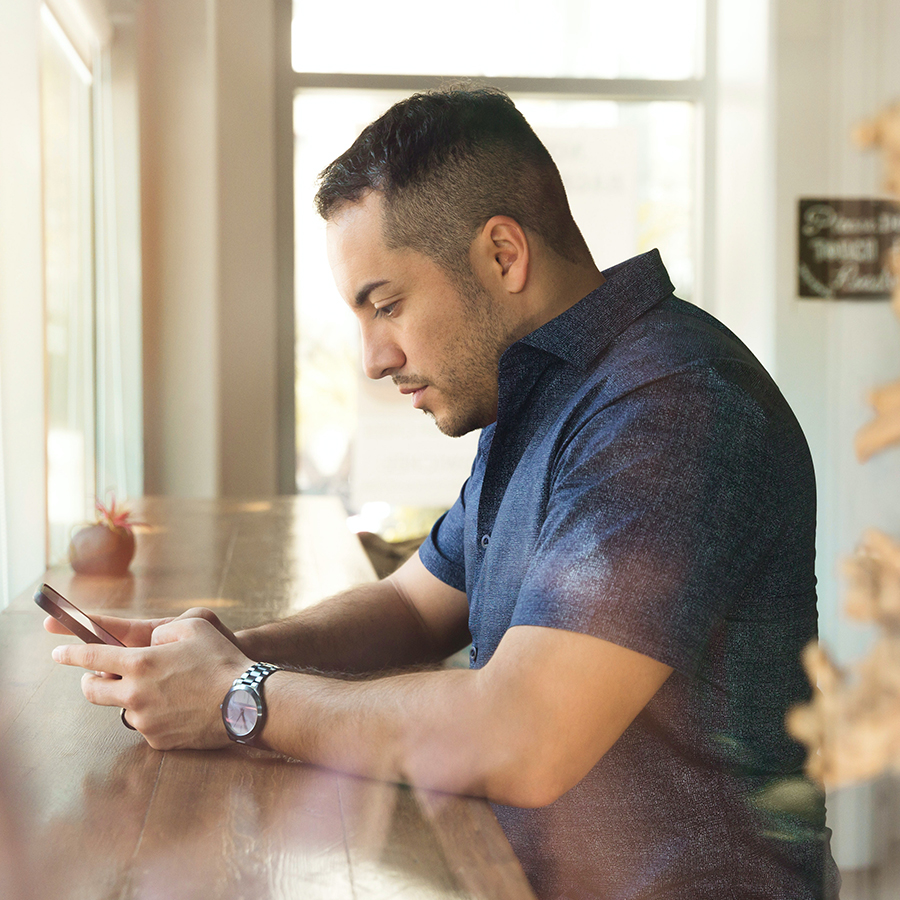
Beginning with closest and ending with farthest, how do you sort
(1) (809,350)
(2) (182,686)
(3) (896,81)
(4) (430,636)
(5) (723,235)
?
(3) (896,81), (2) (182,686), (4) (430,636), (1) (809,350), (5) (723,235)

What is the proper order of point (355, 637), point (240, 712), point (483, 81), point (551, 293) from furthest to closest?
1. point (483, 81)
2. point (355, 637)
3. point (551, 293)
4. point (240, 712)

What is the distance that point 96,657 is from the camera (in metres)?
0.79

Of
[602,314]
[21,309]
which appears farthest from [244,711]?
[21,309]

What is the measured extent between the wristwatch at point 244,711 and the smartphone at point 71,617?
0.17 meters

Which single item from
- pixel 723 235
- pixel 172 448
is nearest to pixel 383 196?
pixel 172 448

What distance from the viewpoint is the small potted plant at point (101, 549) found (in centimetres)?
140

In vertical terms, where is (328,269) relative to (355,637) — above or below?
above

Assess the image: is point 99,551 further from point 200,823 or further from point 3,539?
point 200,823

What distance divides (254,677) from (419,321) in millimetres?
399

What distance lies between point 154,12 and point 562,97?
1.22m

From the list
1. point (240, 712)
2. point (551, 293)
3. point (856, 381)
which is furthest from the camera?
point (551, 293)

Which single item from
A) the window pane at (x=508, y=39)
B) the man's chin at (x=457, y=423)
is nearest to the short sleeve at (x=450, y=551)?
the man's chin at (x=457, y=423)

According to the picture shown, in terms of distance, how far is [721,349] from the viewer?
0.76 meters

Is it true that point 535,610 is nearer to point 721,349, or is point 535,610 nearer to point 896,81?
point 721,349
